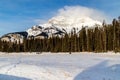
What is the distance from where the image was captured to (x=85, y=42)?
131375 millimetres

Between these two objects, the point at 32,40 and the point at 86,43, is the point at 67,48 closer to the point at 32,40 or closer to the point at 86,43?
the point at 86,43

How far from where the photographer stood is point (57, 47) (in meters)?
150

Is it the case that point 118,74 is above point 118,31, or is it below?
below

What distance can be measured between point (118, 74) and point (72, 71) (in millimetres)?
4163

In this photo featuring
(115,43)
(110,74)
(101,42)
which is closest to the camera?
(110,74)

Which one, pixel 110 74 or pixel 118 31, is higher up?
pixel 118 31

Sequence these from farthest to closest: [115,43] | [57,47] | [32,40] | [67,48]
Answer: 1. [32,40]
2. [57,47]
3. [67,48]
4. [115,43]

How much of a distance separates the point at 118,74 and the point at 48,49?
136900mm

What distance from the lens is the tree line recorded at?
114 m

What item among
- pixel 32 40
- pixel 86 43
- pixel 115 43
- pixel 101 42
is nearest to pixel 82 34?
pixel 86 43

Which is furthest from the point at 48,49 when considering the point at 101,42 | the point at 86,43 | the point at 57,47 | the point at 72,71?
the point at 72,71

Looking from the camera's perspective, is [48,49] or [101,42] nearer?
[101,42]

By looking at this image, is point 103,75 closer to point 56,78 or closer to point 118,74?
point 118,74

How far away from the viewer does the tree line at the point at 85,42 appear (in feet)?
373
